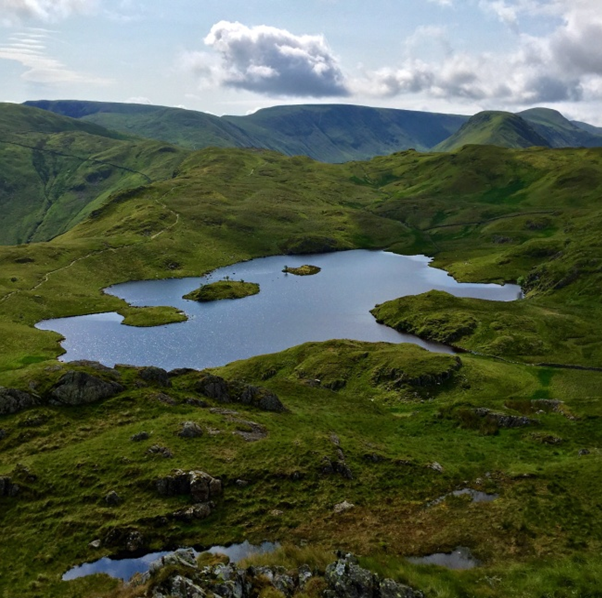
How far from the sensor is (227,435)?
4984 centimetres

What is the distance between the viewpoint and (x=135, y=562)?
3494cm

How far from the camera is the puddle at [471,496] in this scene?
138 ft

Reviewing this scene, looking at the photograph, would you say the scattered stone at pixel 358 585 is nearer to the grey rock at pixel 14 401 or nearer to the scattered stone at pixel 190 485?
the scattered stone at pixel 190 485

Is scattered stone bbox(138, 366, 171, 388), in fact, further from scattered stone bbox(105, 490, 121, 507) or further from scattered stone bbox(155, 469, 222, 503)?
scattered stone bbox(105, 490, 121, 507)

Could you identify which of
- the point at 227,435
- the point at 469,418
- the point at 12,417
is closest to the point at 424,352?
the point at 469,418

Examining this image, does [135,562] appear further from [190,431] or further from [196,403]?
[196,403]

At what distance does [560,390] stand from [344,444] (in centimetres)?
5022

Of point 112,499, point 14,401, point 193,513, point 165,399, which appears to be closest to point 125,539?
point 112,499

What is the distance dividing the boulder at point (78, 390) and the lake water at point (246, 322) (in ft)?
178

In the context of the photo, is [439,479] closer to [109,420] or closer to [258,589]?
[258,589]

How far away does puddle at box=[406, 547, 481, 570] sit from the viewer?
34.0 m

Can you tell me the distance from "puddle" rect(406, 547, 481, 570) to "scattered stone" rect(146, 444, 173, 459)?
22538 mm

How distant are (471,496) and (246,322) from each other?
103 metres

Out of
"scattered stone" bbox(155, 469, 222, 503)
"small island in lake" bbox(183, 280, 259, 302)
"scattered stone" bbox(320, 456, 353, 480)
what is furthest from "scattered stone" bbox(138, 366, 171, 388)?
"small island in lake" bbox(183, 280, 259, 302)
